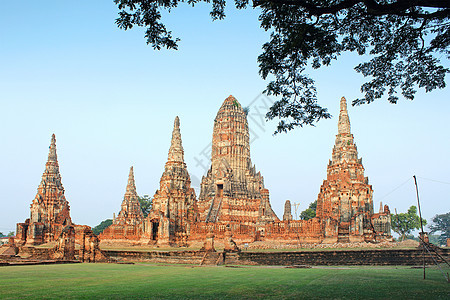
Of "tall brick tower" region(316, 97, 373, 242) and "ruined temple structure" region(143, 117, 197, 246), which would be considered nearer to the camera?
"tall brick tower" region(316, 97, 373, 242)

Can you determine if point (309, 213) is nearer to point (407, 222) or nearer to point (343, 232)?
point (407, 222)

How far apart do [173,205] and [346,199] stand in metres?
20.0

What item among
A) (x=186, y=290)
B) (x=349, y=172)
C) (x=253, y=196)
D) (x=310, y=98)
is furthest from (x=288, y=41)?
(x=253, y=196)

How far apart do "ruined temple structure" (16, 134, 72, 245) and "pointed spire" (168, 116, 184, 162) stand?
54.3 feet

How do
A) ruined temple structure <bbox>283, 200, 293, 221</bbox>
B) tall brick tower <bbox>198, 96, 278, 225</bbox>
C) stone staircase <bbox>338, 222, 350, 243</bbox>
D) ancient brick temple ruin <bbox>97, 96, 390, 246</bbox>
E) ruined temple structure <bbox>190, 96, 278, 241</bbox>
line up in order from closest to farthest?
stone staircase <bbox>338, 222, 350, 243</bbox> → ancient brick temple ruin <bbox>97, 96, 390, 246</bbox> → ruined temple structure <bbox>283, 200, 293, 221</bbox> → ruined temple structure <bbox>190, 96, 278, 241</bbox> → tall brick tower <bbox>198, 96, 278, 225</bbox>

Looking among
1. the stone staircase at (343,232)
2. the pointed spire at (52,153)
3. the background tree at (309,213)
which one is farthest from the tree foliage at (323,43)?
the background tree at (309,213)

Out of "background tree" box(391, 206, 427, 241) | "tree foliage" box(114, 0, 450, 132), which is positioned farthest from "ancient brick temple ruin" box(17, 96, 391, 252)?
"background tree" box(391, 206, 427, 241)

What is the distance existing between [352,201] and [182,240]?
19195 millimetres

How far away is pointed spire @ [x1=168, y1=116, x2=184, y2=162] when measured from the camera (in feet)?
165

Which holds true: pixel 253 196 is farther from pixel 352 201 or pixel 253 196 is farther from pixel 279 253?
pixel 279 253

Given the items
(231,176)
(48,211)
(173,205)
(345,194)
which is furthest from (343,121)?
(48,211)

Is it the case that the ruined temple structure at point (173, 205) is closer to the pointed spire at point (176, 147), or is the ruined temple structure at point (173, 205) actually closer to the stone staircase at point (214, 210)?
the pointed spire at point (176, 147)

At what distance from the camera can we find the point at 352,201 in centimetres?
3947

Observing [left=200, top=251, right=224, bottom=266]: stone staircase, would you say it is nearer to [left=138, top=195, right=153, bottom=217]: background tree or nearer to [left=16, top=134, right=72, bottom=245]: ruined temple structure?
[left=16, top=134, right=72, bottom=245]: ruined temple structure
